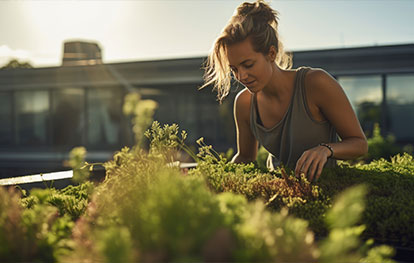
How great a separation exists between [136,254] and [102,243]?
0.10 metres

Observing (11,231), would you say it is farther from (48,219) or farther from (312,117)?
(312,117)

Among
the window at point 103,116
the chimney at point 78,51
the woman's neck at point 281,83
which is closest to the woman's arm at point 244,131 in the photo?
the woman's neck at point 281,83

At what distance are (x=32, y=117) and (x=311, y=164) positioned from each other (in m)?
20.0

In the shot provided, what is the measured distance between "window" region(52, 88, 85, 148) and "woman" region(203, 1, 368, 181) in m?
16.8

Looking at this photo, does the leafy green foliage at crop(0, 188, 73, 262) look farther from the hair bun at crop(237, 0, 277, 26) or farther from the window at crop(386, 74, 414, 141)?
the window at crop(386, 74, 414, 141)

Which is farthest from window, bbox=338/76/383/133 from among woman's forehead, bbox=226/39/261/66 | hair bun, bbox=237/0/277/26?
woman's forehead, bbox=226/39/261/66

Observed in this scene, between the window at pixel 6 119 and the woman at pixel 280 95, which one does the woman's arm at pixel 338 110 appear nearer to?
the woman at pixel 280 95

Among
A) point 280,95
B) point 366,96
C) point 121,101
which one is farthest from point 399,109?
point 280,95

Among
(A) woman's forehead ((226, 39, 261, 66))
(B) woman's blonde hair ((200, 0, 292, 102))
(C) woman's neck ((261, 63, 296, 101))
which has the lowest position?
(C) woman's neck ((261, 63, 296, 101))

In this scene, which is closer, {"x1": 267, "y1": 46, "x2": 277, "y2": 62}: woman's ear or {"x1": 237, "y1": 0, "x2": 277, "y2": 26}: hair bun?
{"x1": 237, "y1": 0, "x2": 277, "y2": 26}: hair bun

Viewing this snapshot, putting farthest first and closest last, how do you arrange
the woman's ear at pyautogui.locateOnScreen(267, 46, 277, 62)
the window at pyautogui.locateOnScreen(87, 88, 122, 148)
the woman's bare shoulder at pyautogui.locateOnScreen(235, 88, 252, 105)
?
the window at pyautogui.locateOnScreen(87, 88, 122, 148) → the woman's bare shoulder at pyautogui.locateOnScreen(235, 88, 252, 105) → the woman's ear at pyautogui.locateOnScreen(267, 46, 277, 62)

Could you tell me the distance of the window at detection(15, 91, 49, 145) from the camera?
1944cm

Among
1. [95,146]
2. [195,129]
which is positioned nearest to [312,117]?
[195,129]

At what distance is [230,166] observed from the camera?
275cm
